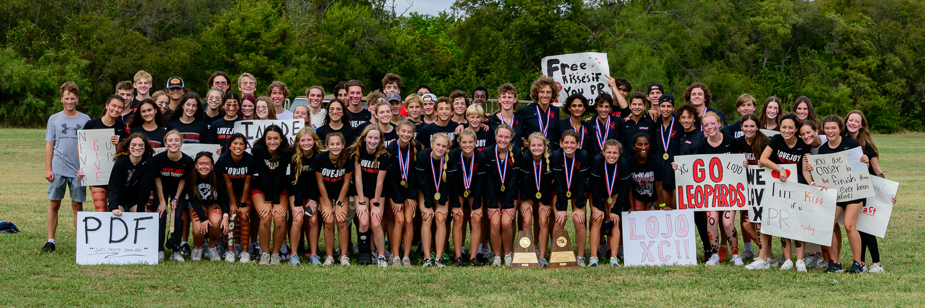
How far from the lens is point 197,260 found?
8602mm

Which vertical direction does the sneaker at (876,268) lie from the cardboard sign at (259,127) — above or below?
below

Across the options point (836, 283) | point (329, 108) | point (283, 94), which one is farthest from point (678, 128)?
point (283, 94)

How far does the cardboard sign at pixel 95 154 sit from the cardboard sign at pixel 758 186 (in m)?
6.93

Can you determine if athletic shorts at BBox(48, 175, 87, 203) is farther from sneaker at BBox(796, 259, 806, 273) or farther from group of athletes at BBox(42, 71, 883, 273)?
sneaker at BBox(796, 259, 806, 273)

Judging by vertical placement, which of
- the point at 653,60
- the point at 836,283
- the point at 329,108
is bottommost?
the point at 836,283

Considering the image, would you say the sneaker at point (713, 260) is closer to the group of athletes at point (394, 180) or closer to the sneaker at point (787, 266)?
the group of athletes at point (394, 180)

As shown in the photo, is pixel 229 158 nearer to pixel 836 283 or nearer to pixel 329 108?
pixel 329 108

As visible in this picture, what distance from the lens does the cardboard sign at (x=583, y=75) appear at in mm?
10891

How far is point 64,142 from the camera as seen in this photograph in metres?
8.85

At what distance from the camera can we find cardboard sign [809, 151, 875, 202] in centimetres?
785

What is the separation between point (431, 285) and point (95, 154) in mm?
4066

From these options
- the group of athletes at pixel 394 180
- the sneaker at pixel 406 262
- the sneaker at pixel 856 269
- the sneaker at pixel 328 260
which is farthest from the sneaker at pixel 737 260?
the sneaker at pixel 328 260

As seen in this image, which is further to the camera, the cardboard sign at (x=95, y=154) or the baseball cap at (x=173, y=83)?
the baseball cap at (x=173, y=83)

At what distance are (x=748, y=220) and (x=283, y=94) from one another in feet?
19.7
